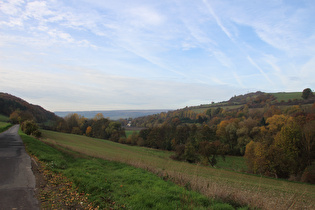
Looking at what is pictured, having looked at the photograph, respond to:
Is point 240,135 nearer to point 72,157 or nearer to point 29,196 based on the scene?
point 72,157

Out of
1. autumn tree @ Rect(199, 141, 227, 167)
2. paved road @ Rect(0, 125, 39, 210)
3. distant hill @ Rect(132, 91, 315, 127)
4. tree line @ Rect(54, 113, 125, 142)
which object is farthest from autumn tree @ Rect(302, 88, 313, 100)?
paved road @ Rect(0, 125, 39, 210)

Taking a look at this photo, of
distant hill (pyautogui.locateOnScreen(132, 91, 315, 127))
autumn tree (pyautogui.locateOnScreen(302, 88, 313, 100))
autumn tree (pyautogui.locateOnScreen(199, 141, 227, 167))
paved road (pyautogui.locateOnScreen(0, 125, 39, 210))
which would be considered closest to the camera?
paved road (pyautogui.locateOnScreen(0, 125, 39, 210))

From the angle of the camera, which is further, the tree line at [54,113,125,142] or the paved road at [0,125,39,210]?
the tree line at [54,113,125,142]

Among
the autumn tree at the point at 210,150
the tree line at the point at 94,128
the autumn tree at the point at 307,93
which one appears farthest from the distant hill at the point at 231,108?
the autumn tree at the point at 210,150

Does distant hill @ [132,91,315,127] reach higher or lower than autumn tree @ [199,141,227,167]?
higher

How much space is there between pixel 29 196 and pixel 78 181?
1884 millimetres

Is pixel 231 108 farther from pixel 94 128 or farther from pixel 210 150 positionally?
pixel 210 150

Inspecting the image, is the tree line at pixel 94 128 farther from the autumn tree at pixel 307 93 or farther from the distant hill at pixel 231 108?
the autumn tree at pixel 307 93

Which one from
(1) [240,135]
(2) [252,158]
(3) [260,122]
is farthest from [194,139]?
(3) [260,122]

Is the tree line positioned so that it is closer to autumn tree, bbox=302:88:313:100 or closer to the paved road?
the paved road

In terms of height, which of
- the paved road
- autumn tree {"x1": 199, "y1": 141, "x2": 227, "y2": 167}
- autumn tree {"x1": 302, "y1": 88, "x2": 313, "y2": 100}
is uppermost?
autumn tree {"x1": 302, "y1": 88, "x2": 313, "y2": 100}

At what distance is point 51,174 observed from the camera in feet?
30.6

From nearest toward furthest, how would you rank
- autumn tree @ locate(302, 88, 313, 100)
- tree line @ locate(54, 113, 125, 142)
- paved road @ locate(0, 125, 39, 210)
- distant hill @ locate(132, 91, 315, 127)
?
1. paved road @ locate(0, 125, 39, 210)
2. tree line @ locate(54, 113, 125, 142)
3. autumn tree @ locate(302, 88, 313, 100)
4. distant hill @ locate(132, 91, 315, 127)

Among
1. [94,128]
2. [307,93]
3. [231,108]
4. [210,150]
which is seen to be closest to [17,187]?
[210,150]
